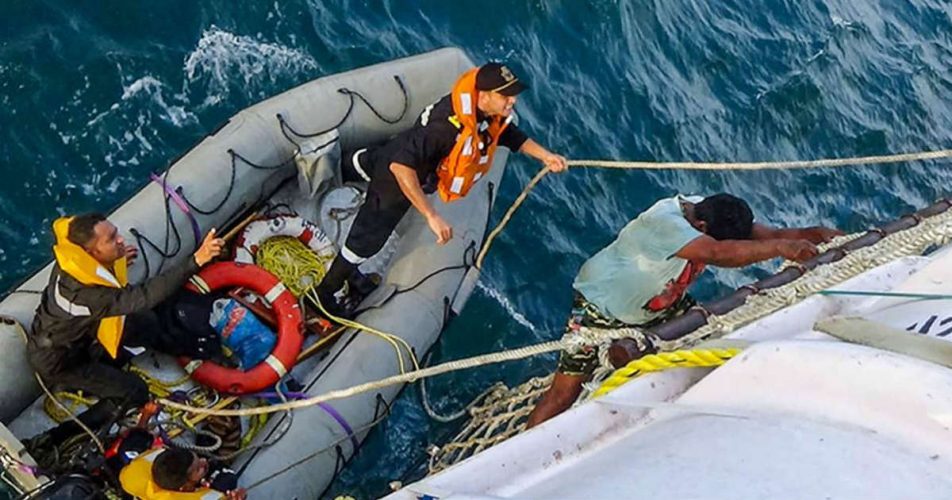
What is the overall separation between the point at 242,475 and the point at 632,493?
132 inches

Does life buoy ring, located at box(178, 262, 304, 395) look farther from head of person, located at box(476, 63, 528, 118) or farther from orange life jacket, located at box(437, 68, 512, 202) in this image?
head of person, located at box(476, 63, 528, 118)

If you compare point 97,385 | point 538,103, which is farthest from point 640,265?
point 538,103

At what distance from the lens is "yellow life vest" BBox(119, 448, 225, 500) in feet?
13.8

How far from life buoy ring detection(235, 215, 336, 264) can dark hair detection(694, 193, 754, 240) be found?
8.49ft

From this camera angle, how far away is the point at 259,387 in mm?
5262

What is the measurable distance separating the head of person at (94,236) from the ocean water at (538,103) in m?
1.75

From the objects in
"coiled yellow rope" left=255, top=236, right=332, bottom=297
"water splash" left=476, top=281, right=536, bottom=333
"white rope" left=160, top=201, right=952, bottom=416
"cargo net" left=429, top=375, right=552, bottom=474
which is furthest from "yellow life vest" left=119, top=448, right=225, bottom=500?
"water splash" left=476, top=281, right=536, bottom=333

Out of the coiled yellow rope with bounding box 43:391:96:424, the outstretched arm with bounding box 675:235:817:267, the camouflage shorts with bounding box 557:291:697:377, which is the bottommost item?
the camouflage shorts with bounding box 557:291:697:377

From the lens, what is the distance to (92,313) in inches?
173

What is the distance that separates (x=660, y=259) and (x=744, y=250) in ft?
1.40

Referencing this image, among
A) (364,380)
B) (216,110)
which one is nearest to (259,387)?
(364,380)

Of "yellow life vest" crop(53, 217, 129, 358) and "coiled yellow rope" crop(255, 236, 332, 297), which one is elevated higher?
"yellow life vest" crop(53, 217, 129, 358)

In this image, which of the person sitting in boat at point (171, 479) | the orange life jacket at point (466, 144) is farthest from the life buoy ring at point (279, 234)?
the person sitting in boat at point (171, 479)

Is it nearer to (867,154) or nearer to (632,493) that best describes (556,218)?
(867,154)
